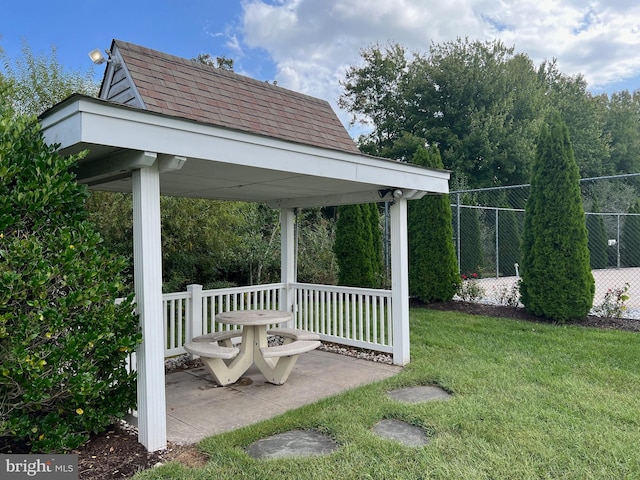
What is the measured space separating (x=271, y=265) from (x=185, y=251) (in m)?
2.02

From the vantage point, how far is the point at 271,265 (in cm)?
946

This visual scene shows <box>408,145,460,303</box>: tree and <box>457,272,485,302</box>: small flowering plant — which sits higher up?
<box>408,145,460,303</box>: tree

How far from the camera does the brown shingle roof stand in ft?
12.9

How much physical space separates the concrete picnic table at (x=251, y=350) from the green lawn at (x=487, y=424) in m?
0.64

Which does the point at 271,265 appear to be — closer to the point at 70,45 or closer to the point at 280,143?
the point at 70,45

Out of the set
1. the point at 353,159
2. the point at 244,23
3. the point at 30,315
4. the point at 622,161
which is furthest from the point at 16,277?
the point at 622,161

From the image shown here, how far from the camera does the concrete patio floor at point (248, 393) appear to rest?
3174 millimetres

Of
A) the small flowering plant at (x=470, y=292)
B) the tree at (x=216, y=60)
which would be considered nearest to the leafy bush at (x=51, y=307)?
the small flowering plant at (x=470, y=292)

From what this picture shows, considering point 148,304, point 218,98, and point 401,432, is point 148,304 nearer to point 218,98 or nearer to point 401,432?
point 401,432

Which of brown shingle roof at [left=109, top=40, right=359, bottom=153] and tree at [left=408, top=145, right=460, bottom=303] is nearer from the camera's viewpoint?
brown shingle roof at [left=109, top=40, right=359, bottom=153]

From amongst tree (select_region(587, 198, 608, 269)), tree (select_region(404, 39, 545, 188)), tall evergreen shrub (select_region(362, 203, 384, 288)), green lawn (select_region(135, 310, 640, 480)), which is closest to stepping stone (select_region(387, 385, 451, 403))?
green lawn (select_region(135, 310, 640, 480))

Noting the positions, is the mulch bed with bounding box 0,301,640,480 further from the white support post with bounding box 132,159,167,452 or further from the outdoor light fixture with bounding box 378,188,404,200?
the outdoor light fixture with bounding box 378,188,404,200

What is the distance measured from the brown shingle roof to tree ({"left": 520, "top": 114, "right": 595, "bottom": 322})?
10.2 feet

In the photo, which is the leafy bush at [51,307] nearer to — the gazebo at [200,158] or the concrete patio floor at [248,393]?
the gazebo at [200,158]
